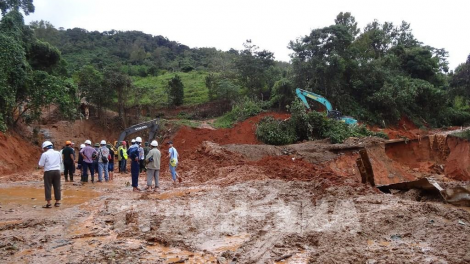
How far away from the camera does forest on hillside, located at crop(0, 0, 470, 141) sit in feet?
64.8

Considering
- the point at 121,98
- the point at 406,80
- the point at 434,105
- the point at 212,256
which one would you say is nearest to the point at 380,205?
the point at 212,256

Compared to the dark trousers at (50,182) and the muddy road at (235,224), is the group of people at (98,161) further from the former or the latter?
the muddy road at (235,224)

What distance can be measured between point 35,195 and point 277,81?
23.9 metres

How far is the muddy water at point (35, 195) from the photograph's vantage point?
9781 millimetres

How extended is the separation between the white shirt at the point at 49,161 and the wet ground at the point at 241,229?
0.98 m

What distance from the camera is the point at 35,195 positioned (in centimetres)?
1103

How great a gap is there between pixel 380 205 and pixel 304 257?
10.9 ft

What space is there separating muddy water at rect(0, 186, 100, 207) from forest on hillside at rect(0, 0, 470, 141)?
6.96 meters

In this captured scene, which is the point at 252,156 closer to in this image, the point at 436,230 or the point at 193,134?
the point at 193,134

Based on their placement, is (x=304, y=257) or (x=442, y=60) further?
(x=442, y=60)

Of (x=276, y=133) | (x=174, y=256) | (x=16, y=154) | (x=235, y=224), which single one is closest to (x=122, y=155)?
(x=16, y=154)

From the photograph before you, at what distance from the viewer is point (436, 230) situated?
6141mm

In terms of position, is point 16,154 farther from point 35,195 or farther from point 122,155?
point 35,195

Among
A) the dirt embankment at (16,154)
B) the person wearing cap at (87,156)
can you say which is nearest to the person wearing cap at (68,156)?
the person wearing cap at (87,156)
